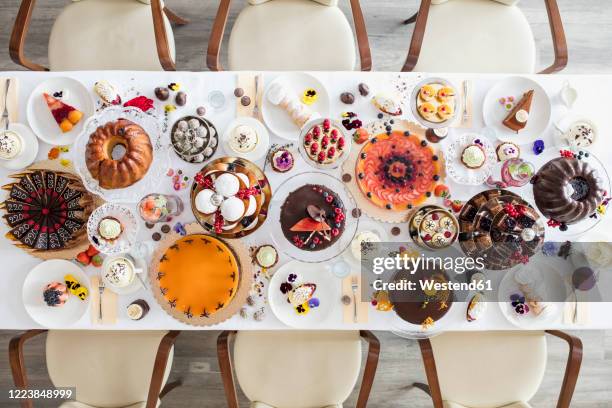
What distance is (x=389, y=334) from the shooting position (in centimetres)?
351

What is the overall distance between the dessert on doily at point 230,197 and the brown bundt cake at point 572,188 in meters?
1.48

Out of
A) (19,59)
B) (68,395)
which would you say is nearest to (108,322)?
(68,395)

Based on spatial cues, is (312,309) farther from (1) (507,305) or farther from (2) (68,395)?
(2) (68,395)

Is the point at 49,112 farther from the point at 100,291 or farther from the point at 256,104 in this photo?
the point at 256,104

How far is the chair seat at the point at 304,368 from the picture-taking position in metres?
2.72

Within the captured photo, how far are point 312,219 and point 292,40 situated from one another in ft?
4.10

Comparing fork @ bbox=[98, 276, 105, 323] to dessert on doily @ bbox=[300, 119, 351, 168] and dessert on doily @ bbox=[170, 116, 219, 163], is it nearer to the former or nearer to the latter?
dessert on doily @ bbox=[170, 116, 219, 163]

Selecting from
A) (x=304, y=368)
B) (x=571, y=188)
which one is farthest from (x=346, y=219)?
(x=571, y=188)

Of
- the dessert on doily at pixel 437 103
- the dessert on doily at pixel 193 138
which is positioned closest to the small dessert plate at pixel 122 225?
the dessert on doily at pixel 193 138

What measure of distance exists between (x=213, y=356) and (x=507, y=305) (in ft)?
7.33

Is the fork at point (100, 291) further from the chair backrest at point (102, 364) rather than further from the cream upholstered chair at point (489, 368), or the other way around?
the cream upholstered chair at point (489, 368)

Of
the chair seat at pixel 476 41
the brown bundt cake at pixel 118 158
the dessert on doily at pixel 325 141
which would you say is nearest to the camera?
the brown bundt cake at pixel 118 158

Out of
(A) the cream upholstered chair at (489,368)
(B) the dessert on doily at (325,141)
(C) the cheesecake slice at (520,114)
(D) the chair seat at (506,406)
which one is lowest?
(D) the chair seat at (506,406)

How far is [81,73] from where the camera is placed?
2.47m
